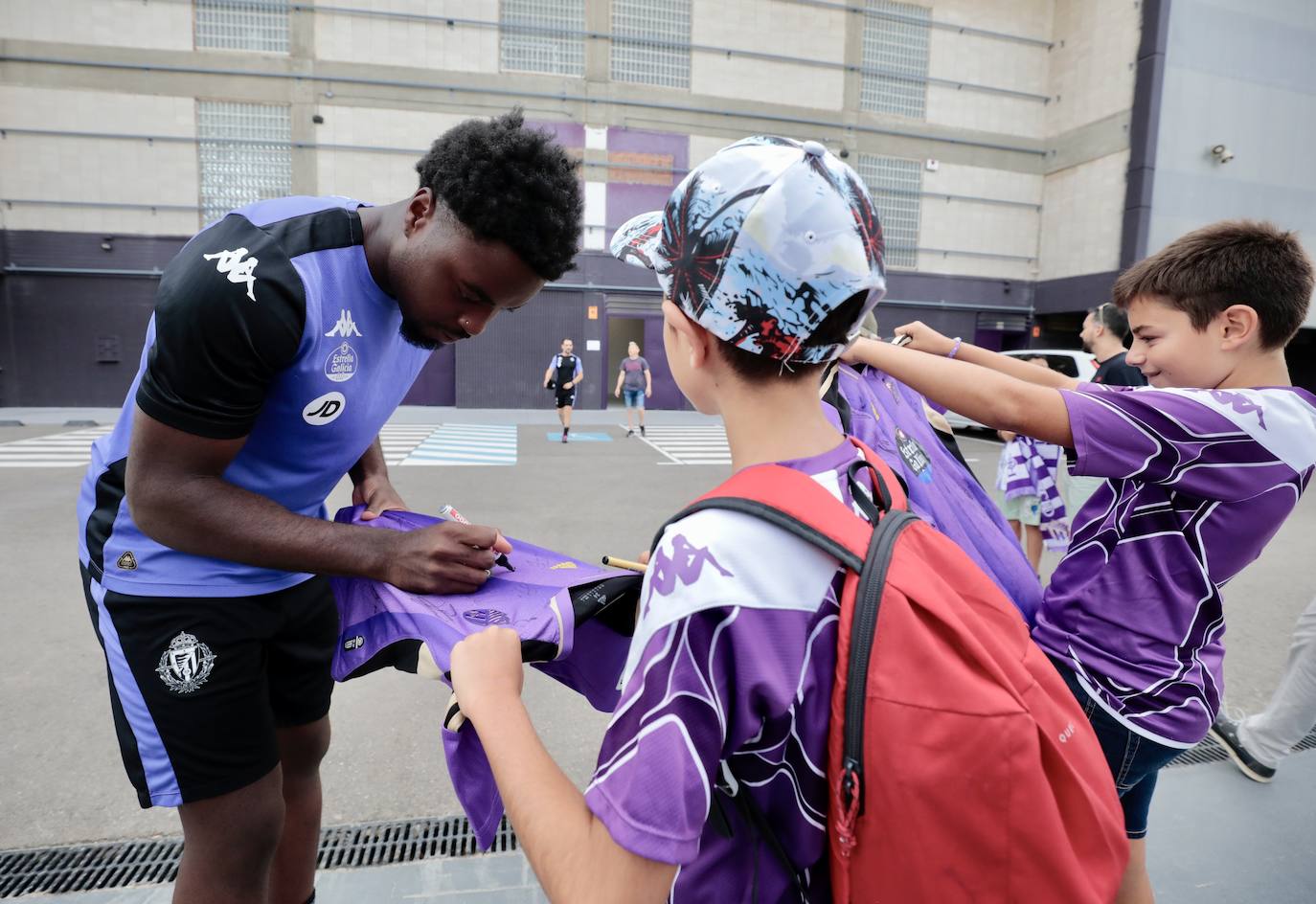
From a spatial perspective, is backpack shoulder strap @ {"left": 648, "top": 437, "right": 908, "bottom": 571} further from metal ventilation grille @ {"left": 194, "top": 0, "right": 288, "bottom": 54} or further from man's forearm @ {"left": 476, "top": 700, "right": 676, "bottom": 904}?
metal ventilation grille @ {"left": 194, "top": 0, "right": 288, "bottom": 54}

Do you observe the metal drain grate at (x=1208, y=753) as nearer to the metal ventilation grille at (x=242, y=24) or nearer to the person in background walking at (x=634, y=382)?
the person in background walking at (x=634, y=382)

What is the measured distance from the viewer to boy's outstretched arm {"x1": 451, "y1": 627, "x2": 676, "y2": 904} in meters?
0.81

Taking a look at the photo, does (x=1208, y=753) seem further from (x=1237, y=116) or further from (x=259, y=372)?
(x=1237, y=116)

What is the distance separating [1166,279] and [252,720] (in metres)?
2.31

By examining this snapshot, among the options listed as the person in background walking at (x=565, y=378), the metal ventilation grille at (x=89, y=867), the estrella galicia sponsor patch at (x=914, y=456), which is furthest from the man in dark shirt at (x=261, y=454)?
the person in background walking at (x=565, y=378)

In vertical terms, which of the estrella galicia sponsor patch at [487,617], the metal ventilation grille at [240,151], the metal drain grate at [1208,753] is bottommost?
the metal drain grate at [1208,753]

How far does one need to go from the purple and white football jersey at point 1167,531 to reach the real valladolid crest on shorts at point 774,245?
82 cm

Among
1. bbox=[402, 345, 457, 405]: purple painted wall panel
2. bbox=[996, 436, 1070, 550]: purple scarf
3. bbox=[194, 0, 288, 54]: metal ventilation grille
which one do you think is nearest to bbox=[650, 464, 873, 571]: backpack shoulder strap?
bbox=[996, 436, 1070, 550]: purple scarf

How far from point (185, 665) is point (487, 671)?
0.95m

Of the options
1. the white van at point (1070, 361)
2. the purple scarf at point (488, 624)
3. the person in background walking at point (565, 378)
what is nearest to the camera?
the purple scarf at point (488, 624)

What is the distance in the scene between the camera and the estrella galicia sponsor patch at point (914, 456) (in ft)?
5.04

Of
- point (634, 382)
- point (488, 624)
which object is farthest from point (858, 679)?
point (634, 382)

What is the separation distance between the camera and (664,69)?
780 inches

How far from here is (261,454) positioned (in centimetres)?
160
